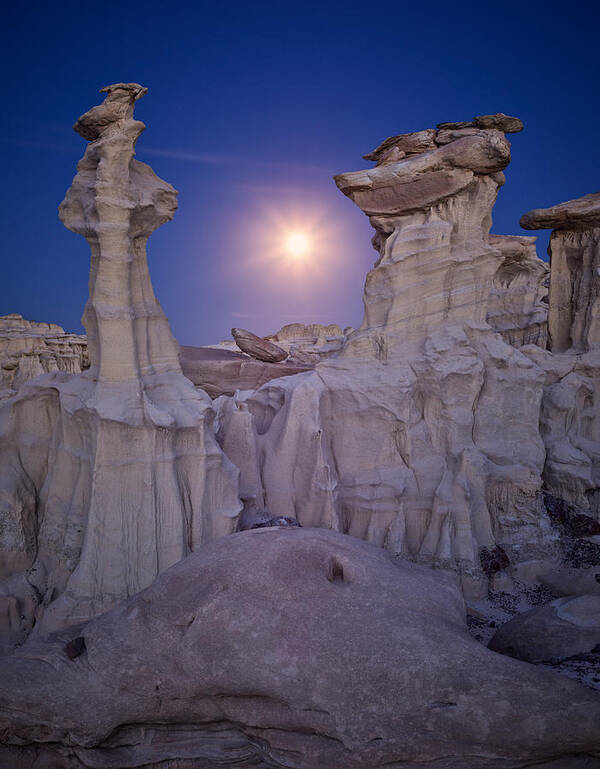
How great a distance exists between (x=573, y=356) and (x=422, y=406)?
4473 mm

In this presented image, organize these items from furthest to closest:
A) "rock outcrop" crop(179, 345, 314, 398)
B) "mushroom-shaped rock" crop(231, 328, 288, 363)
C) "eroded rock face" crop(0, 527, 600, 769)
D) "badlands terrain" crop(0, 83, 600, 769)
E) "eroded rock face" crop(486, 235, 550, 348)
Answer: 1. "eroded rock face" crop(486, 235, 550, 348)
2. "mushroom-shaped rock" crop(231, 328, 288, 363)
3. "rock outcrop" crop(179, 345, 314, 398)
4. "badlands terrain" crop(0, 83, 600, 769)
5. "eroded rock face" crop(0, 527, 600, 769)

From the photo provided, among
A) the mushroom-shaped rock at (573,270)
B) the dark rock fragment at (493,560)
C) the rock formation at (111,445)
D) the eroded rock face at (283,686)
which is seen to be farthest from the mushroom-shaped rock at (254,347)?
the eroded rock face at (283,686)

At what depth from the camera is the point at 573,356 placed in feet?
39.8

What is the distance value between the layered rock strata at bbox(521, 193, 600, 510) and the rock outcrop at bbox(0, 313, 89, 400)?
65.9 feet

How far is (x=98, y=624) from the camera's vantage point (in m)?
4.84

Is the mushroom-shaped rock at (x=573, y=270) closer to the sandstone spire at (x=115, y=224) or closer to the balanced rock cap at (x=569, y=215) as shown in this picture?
the balanced rock cap at (x=569, y=215)

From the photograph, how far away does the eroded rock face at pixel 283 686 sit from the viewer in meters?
3.91

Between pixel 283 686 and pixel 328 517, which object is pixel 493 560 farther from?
pixel 283 686

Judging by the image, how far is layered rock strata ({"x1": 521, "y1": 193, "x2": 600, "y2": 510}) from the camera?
11.1 metres

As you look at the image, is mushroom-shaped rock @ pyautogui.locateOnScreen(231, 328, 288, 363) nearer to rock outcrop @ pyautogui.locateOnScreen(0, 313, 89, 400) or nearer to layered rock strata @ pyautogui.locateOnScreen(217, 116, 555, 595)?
layered rock strata @ pyautogui.locateOnScreen(217, 116, 555, 595)

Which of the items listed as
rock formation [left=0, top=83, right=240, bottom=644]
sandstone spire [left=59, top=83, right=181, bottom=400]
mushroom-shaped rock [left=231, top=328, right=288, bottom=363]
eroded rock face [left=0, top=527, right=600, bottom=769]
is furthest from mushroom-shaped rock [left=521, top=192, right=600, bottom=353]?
eroded rock face [left=0, top=527, right=600, bottom=769]

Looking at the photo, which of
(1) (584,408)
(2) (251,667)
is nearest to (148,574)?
(2) (251,667)

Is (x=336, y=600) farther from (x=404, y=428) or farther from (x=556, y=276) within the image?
(x=556, y=276)

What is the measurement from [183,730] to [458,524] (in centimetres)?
648
